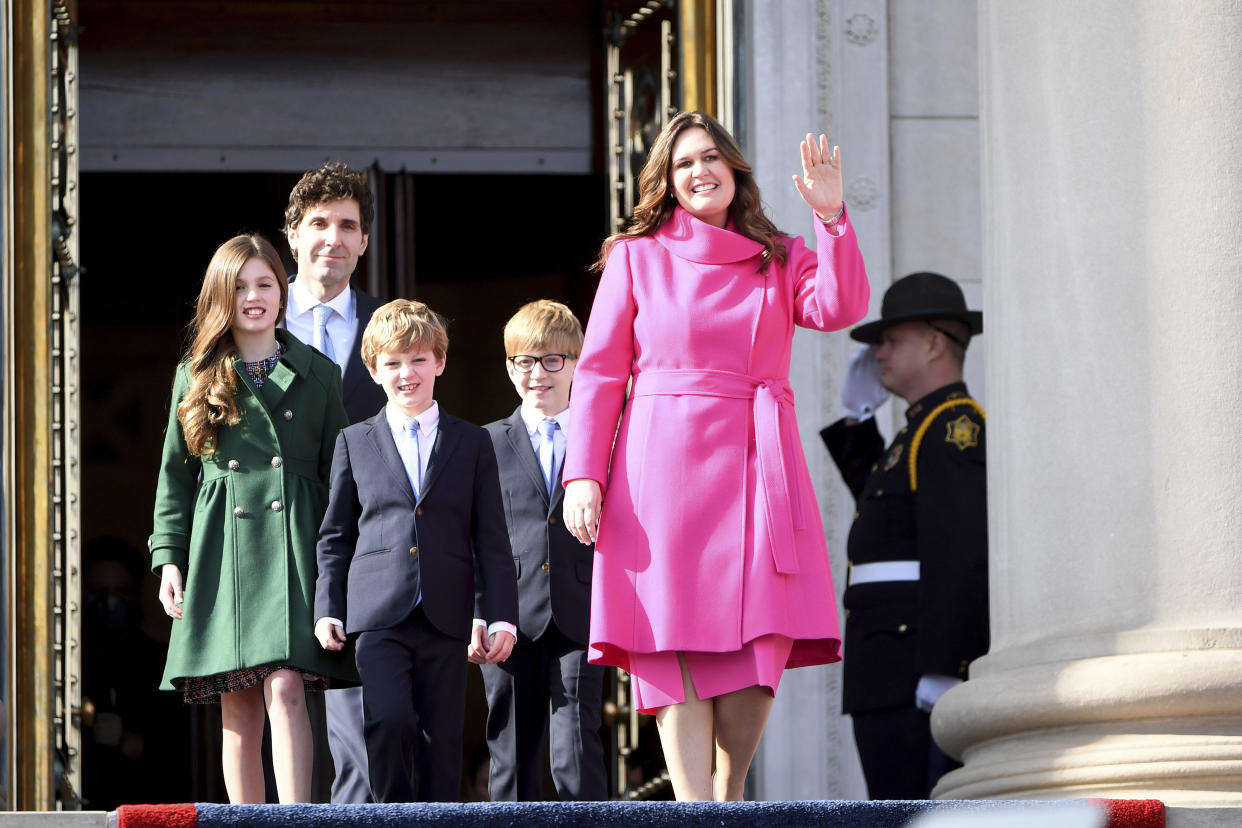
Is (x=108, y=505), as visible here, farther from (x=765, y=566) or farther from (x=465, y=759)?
(x=765, y=566)

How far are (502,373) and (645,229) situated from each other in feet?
26.7

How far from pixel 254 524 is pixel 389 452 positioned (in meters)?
0.40

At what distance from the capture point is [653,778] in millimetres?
8570

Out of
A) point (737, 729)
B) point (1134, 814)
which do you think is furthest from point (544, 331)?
point (1134, 814)

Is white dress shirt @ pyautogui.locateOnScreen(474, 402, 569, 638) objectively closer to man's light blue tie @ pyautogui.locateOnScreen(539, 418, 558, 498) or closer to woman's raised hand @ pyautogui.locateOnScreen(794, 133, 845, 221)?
man's light blue tie @ pyautogui.locateOnScreen(539, 418, 558, 498)

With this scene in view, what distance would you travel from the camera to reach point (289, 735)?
5.65 metres

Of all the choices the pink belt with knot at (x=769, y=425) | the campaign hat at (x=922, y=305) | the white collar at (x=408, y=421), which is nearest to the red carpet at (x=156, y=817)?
the pink belt with knot at (x=769, y=425)

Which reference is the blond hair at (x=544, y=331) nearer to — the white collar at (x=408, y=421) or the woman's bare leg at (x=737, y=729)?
the white collar at (x=408, y=421)

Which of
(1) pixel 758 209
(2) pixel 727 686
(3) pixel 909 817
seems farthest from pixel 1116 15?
(3) pixel 909 817

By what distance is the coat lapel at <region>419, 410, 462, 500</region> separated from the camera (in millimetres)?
5809

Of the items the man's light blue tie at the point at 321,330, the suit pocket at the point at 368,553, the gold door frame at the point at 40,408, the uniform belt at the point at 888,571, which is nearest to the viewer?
the suit pocket at the point at 368,553

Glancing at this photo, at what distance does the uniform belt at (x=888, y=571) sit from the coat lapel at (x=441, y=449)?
1.56 m

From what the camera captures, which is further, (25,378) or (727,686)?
(25,378)

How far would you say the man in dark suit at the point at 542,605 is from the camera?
612 cm
